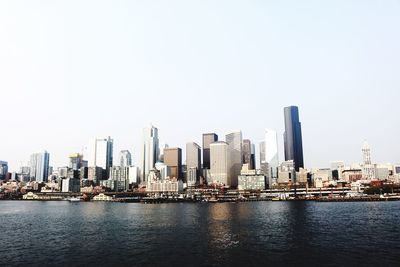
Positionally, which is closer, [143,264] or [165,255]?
[143,264]

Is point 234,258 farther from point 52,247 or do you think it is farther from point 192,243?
point 52,247

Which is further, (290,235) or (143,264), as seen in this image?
(290,235)

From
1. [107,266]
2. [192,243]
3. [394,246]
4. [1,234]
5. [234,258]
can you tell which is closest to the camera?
[107,266]

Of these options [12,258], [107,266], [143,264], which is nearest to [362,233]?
[143,264]

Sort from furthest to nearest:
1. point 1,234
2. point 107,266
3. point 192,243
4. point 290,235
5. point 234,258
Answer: point 1,234 → point 290,235 → point 192,243 → point 234,258 → point 107,266

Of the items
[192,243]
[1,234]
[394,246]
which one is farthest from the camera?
[1,234]

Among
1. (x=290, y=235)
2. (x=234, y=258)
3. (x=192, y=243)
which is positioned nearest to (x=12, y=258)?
(x=192, y=243)

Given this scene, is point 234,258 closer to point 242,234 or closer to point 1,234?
point 242,234

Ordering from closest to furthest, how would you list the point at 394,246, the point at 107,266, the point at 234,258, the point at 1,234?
the point at 107,266
the point at 234,258
the point at 394,246
the point at 1,234
